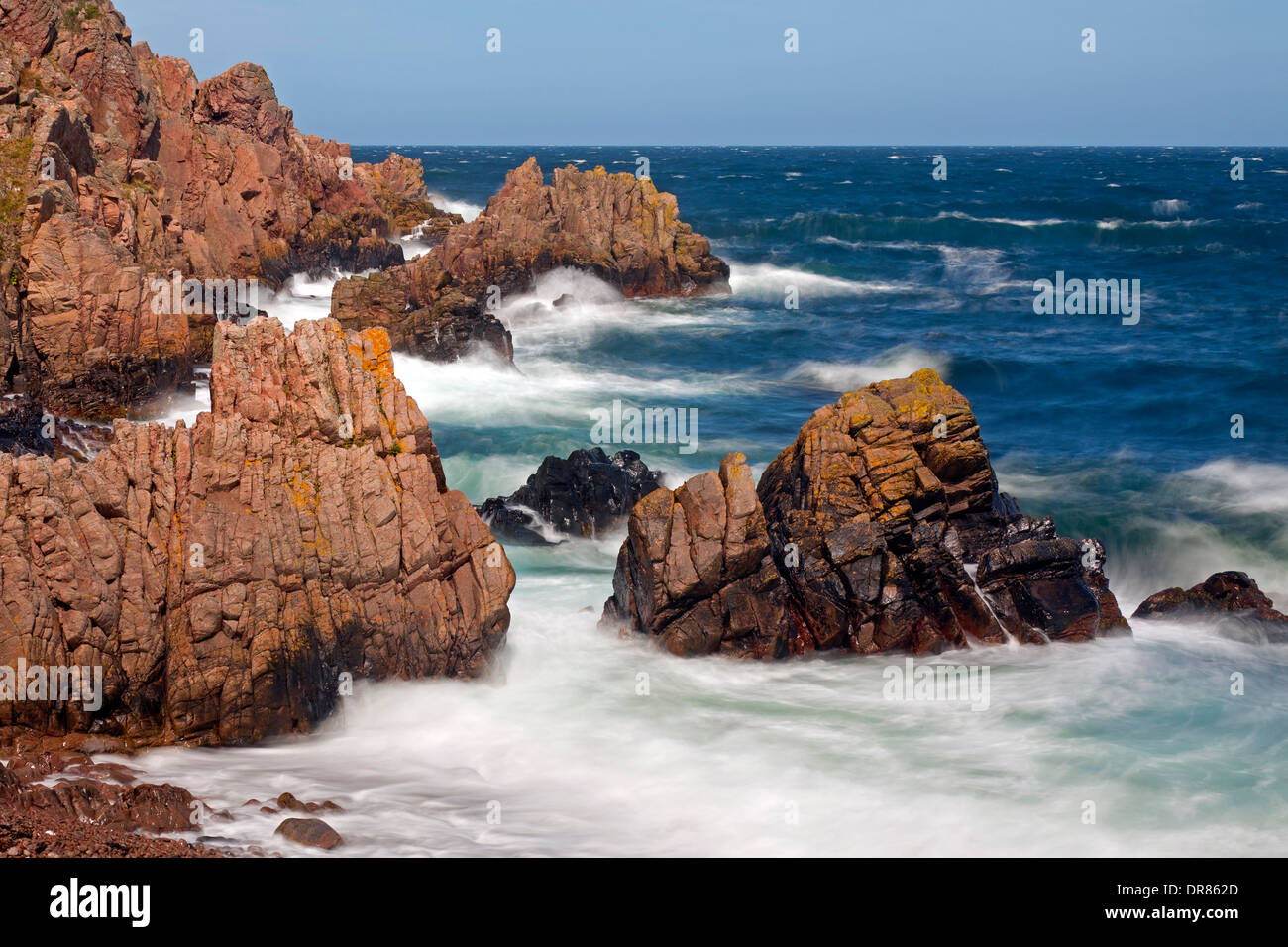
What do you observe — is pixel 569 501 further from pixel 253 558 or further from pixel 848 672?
pixel 253 558

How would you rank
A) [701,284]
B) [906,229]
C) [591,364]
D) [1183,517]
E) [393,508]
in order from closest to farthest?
[393,508] < [1183,517] < [591,364] < [701,284] < [906,229]

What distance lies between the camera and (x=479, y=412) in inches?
1401

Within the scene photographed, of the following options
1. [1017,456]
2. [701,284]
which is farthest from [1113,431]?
[701,284]

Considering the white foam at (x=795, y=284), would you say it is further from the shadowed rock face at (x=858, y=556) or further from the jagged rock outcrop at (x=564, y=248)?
the shadowed rock face at (x=858, y=556)

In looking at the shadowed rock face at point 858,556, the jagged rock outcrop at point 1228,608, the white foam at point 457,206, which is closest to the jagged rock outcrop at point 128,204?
the shadowed rock face at point 858,556

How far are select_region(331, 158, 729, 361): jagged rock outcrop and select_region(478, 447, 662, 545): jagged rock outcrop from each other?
20061 millimetres

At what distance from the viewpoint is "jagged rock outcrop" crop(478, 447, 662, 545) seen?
24312 millimetres

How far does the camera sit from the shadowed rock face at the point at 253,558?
14344 mm

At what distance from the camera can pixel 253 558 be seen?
601 inches

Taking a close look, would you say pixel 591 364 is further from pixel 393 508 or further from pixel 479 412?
pixel 393 508

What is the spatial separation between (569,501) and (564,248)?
1313 inches

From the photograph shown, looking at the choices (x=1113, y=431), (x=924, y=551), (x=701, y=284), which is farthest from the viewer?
(x=701, y=284)
